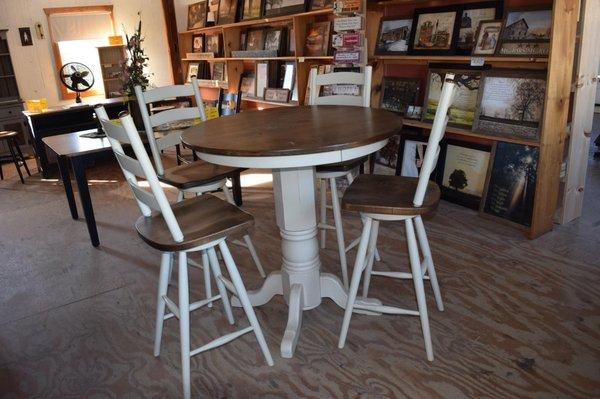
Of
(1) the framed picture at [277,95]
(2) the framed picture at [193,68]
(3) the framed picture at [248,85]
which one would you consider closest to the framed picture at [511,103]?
(1) the framed picture at [277,95]

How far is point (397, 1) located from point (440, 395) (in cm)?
270

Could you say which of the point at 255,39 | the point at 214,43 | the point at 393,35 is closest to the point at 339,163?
the point at 393,35

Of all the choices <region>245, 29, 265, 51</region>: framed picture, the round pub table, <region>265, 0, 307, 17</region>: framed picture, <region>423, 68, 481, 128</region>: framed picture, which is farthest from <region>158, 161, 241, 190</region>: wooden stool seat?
<region>245, 29, 265, 51</region>: framed picture

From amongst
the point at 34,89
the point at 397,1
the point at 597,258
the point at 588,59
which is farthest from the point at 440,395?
the point at 34,89

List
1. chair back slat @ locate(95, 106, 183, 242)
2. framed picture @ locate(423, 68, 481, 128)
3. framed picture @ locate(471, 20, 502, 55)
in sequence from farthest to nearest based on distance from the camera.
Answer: framed picture @ locate(423, 68, 481, 128) < framed picture @ locate(471, 20, 502, 55) < chair back slat @ locate(95, 106, 183, 242)

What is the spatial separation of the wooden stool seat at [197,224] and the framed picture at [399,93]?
2064 mm

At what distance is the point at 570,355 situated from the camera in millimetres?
1694

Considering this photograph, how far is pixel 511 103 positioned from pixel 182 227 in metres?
2.15

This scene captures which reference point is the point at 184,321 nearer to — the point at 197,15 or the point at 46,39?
the point at 197,15

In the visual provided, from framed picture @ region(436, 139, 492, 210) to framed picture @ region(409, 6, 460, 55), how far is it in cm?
65

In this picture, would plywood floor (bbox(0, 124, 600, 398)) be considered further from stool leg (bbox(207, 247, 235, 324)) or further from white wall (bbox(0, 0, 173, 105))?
white wall (bbox(0, 0, 173, 105))

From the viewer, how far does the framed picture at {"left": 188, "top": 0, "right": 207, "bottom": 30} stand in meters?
5.75

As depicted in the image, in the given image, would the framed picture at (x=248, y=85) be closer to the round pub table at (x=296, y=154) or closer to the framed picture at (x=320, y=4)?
the framed picture at (x=320, y=4)

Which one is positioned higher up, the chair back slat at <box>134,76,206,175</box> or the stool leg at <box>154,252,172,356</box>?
the chair back slat at <box>134,76,206,175</box>
